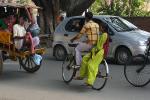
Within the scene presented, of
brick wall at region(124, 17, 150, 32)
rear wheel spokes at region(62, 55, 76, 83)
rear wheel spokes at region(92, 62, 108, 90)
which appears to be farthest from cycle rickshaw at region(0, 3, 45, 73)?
brick wall at region(124, 17, 150, 32)

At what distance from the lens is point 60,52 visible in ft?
58.9

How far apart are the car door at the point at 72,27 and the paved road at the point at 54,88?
269 cm

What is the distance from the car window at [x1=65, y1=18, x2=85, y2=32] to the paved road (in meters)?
2.77

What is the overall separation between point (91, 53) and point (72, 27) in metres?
6.59

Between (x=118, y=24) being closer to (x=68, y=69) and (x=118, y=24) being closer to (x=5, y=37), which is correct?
(x=5, y=37)

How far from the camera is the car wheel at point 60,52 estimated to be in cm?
1780

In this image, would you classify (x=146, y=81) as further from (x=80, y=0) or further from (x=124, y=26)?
(x=80, y=0)

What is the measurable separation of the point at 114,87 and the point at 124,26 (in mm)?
5563

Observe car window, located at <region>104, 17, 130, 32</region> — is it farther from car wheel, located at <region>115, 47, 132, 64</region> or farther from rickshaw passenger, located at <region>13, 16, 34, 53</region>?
rickshaw passenger, located at <region>13, 16, 34, 53</region>

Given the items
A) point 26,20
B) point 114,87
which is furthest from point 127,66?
point 26,20

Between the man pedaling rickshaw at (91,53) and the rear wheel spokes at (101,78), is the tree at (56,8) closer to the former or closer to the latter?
the man pedaling rickshaw at (91,53)

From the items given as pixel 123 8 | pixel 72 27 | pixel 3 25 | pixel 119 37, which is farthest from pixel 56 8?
pixel 3 25

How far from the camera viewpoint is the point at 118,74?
1370 centimetres

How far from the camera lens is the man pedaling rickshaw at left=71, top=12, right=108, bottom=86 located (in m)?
10.8
